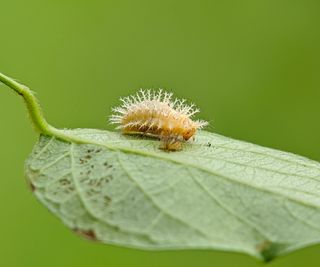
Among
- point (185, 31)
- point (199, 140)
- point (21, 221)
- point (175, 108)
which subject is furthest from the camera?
point (185, 31)

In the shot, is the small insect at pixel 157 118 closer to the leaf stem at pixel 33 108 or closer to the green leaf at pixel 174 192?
the green leaf at pixel 174 192

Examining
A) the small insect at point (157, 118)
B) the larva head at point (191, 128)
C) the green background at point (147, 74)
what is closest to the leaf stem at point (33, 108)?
the small insect at point (157, 118)

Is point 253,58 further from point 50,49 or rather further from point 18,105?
point 18,105

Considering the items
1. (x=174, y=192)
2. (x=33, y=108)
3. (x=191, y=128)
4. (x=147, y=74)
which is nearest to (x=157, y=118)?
(x=191, y=128)

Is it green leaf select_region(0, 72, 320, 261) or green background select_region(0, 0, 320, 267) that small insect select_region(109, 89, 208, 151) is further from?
green background select_region(0, 0, 320, 267)

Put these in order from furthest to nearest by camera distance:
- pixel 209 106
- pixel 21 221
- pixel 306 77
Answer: pixel 306 77, pixel 209 106, pixel 21 221

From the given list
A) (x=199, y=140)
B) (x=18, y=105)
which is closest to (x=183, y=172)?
(x=199, y=140)
